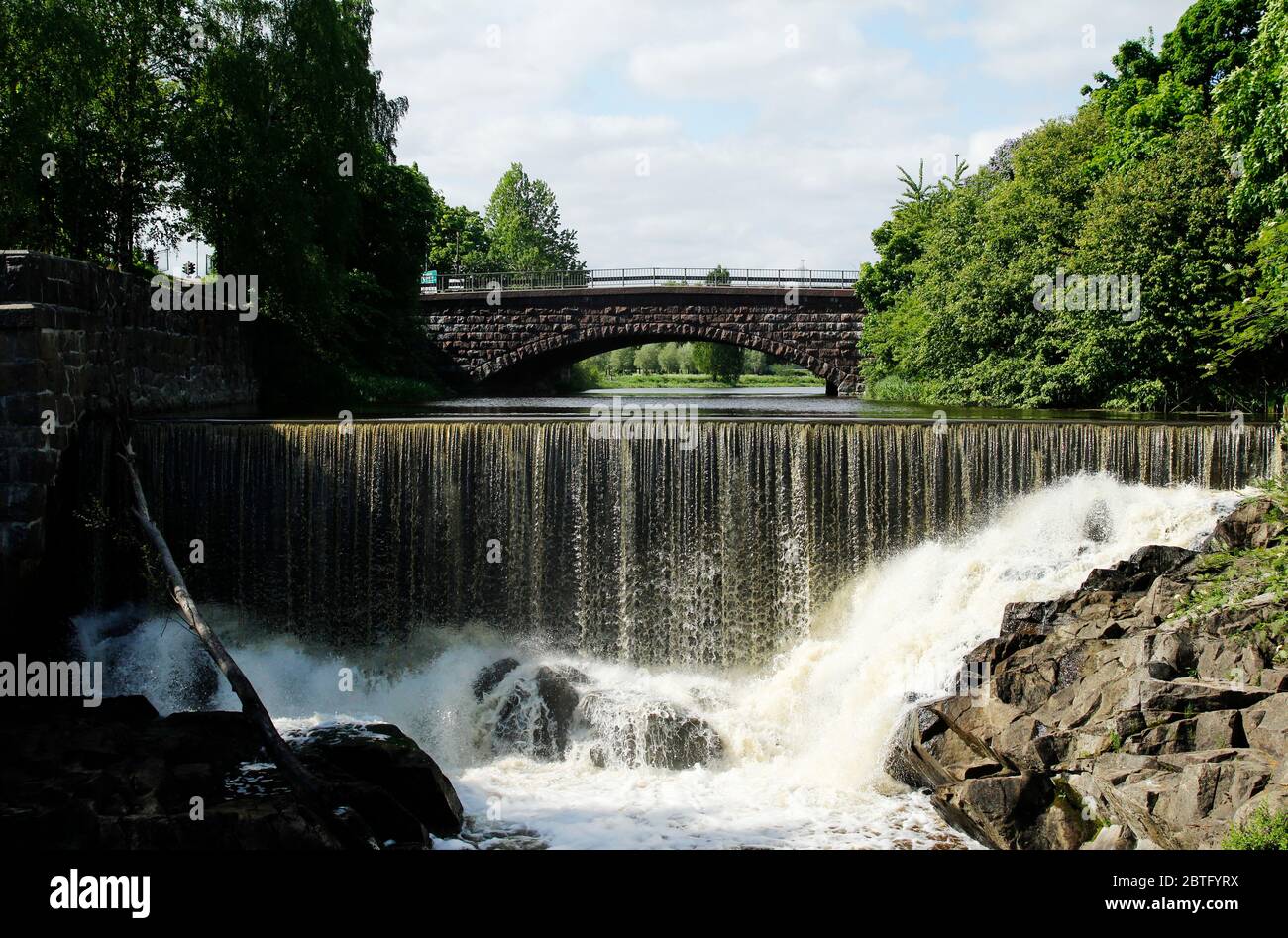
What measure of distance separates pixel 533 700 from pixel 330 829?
14.1 feet

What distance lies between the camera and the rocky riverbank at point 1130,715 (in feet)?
27.4

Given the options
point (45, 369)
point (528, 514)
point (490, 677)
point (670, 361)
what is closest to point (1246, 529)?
point (528, 514)

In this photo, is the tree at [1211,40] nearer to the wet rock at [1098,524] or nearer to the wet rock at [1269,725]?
the wet rock at [1098,524]

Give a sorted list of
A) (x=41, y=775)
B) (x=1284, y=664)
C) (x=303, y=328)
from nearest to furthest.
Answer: (x=41, y=775) → (x=1284, y=664) → (x=303, y=328)

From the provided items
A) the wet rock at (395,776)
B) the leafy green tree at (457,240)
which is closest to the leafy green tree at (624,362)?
the leafy green tree at (457,240)

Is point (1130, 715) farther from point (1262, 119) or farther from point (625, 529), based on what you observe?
point (1262, 119)

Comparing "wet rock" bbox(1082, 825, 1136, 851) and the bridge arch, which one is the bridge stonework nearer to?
the bridge arch

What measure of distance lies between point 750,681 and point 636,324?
24883mm

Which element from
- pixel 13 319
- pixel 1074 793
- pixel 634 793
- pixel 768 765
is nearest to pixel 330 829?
pixel 634 793

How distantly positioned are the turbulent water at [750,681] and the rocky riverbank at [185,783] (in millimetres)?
965

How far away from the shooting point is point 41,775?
898 cm

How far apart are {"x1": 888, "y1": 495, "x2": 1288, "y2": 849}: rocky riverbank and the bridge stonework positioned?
24.5 m

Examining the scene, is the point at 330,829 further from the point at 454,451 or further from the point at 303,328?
the point at 303,328

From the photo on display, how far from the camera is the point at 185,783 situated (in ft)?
29.1
